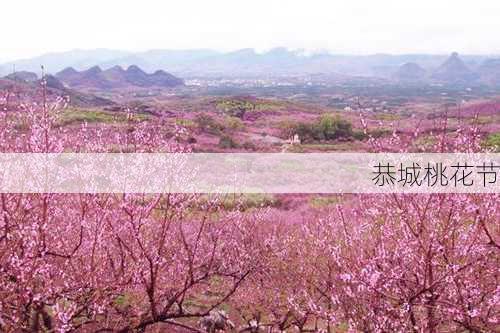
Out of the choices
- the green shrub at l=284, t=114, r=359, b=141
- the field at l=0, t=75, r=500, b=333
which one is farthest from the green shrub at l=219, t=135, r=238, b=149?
the field at l=0, t=75, r=500, b=333

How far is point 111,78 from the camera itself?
5979 inches

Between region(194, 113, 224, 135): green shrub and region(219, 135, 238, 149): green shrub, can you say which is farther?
region(194, 113, 224, 135): green shrub

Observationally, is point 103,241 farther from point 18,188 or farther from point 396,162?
point 396,162

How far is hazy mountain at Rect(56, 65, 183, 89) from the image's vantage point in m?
141

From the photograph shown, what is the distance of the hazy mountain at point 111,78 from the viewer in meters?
141

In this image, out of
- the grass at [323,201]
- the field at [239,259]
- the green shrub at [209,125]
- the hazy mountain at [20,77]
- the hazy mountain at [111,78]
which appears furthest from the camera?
the hazy mountain at [111,78]

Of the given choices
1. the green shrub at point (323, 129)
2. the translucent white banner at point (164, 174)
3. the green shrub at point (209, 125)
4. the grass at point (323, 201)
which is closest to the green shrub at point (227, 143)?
the green shrub at point (209, 125)

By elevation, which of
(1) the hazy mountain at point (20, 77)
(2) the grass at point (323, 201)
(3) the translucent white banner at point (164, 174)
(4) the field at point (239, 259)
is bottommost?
(2) the grass at point (323, 201)

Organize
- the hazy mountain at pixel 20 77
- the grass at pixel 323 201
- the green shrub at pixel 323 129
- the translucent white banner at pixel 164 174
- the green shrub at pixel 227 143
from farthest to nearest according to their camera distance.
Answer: the green shrub at pixel 323 129
the green shrub at pixel 227 143
the grass at pixel 323 201
the hazy mountain at pixel 20 77
the translucent white banner at pixel 164 174

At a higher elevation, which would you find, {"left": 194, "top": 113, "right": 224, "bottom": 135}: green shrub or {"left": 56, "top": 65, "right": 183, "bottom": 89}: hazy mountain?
{"left": 56, "top": 65, "right": 183, "bottom": 89}: hazy mountain

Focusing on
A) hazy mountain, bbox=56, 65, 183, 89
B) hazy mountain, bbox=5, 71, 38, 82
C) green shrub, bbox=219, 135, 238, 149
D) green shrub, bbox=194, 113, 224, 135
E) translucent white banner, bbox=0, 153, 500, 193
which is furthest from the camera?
hazy mountain, bbox=56, 65, 183, 89

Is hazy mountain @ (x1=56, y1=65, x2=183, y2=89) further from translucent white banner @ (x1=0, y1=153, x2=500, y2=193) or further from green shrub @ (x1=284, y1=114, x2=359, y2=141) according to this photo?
translucent white banner @ (x1=0, y1=153, x2=500, y2=193)

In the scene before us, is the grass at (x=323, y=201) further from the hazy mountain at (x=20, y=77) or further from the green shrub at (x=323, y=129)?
the green shrub at (x=323, y=129)

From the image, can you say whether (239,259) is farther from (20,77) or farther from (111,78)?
(111,78)
